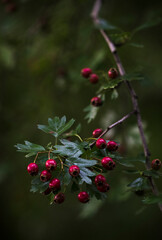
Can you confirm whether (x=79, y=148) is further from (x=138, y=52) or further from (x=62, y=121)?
(x=138, y=52)

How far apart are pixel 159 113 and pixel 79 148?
6.81 feet

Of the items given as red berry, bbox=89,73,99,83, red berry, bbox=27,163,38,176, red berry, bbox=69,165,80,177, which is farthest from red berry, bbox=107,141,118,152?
red berry, bbox=89,73,99,83

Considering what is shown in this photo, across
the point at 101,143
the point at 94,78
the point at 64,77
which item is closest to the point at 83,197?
the point at 101,143

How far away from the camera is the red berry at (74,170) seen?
880 mm

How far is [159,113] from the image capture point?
2854mm

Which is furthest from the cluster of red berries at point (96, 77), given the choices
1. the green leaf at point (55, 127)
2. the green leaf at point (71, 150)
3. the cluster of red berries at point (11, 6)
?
the cluster of red berries at point (11, 6)

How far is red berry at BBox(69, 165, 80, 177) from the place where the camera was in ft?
2.89

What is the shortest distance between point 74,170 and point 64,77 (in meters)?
1.54

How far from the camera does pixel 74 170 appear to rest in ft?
2.88

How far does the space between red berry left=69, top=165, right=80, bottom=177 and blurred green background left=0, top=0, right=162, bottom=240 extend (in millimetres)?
792

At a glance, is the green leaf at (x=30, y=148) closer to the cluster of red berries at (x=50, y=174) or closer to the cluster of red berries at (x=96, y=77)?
the cluster of red berries at (x=50, y=174)

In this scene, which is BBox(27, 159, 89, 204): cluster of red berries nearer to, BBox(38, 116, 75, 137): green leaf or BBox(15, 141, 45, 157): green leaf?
BBox(15, 141, 45, 157): green leaf

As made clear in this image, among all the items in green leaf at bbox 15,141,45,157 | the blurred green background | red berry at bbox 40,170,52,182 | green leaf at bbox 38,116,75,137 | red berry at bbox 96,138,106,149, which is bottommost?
the blurred green background

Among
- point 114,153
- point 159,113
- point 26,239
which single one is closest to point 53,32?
point 159,113
